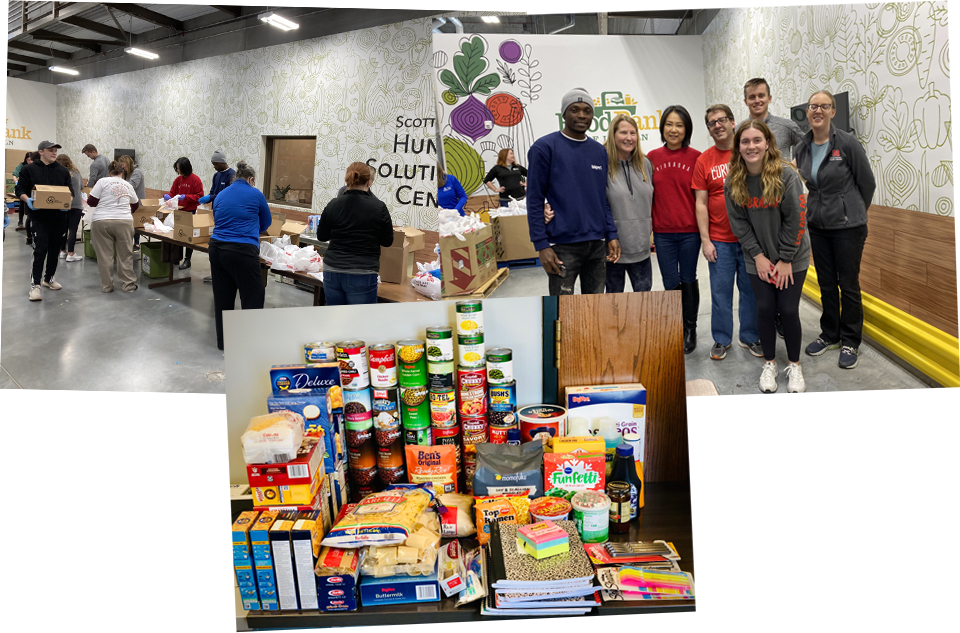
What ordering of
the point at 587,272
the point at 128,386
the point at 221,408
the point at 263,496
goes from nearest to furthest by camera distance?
the point at 263,496
the point at 221,408
the point at 587,272
the point at 128,386

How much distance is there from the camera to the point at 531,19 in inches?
87.7

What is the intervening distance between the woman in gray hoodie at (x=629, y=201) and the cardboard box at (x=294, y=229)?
132 centimetres

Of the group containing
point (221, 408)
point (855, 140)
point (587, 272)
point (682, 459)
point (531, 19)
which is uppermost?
point (531, 19)

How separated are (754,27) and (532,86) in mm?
943

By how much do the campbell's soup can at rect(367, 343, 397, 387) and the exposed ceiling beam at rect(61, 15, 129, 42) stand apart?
6.82 ft

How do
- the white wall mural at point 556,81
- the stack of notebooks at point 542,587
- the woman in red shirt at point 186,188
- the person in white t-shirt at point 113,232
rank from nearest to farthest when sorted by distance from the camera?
the stack of notebooks at point 542,587, the white wall mural at point 556,81, the woman in red shirt at point 186,188, the person in white t-shirt at point 113,232

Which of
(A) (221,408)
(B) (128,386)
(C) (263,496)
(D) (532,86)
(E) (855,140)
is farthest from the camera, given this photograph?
(B) (128,386)

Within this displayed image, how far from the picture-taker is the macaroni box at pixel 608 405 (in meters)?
1.66

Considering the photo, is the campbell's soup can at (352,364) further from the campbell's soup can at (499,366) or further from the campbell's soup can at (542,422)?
the campbell's soup can at (542,422)

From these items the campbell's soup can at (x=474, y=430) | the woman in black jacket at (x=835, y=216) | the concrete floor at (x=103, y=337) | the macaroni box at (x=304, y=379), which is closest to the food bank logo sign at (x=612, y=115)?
the woman in black jacket at (x=835, y=216)

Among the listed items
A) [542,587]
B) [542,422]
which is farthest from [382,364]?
[542,587]

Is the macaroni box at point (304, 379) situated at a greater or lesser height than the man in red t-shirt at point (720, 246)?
lesser

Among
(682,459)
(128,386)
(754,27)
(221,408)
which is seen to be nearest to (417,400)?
(221,408)

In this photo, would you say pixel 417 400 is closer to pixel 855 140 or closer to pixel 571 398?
pixel 571 398
